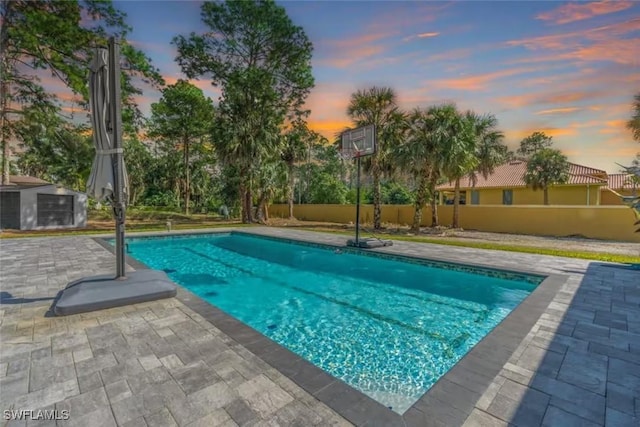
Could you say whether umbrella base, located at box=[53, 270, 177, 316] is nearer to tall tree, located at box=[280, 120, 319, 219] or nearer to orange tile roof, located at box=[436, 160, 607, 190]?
tall tree, located at box=[280, 120, 319, 219]

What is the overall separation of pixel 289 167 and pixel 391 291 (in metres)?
18.2

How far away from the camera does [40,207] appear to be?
14.9m

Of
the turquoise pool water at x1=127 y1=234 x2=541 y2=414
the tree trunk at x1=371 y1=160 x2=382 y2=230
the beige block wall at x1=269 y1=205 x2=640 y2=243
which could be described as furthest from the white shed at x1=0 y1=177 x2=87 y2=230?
the beige block wall at x1=269 y1=205 x2=640 y2=243

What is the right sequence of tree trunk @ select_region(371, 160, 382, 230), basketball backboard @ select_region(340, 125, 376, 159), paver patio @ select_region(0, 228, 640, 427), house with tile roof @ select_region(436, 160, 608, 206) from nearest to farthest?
paver patio @ select_region(0, 228, 640, 427), basketball backboard @ select_region(340, 125, 376, 159), tree trunk @ select_region(371, 160, 382, 230), house with tile roof @ select_region(436, 160, 608, 206)

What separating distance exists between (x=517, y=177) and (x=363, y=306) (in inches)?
993

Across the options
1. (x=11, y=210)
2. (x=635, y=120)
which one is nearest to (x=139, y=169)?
(x=11, y=210)

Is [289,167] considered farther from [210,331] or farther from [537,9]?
[210,331]

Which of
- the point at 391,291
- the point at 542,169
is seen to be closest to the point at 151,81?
the point at 391,291

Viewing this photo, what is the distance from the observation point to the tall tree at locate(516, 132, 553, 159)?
39188mm

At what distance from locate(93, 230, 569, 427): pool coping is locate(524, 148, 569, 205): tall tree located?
856 inches

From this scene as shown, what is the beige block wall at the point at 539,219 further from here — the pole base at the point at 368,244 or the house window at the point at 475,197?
the pole base at the point at 368,244

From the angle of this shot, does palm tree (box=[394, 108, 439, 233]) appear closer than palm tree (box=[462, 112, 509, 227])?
Yes

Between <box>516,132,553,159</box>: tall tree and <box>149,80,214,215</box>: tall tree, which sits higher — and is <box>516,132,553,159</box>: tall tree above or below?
above

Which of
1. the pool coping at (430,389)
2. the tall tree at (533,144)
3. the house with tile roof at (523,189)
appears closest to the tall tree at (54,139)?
the pool coping at (430,389)
